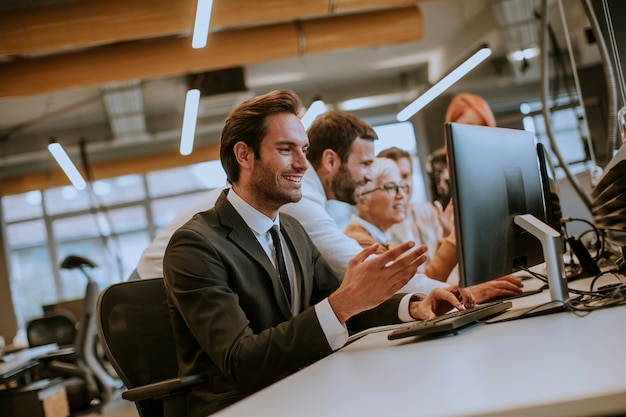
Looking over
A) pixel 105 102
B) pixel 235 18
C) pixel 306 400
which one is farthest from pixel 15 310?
pixel 306 400

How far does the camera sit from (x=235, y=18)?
6.29m

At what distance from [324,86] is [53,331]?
6.06 meters

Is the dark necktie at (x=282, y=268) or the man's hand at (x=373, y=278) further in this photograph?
the dark necktie at (x=282, y=268)

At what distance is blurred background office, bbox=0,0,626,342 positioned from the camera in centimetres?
626

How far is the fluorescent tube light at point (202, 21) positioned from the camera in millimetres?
4863

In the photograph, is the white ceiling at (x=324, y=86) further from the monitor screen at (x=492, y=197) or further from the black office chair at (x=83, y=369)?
the monitor screen at (x=492, y=197)

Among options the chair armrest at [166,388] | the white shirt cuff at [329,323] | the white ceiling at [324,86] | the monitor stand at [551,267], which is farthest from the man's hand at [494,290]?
the white ceiling at [324,86]

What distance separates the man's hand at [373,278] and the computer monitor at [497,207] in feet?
0.38

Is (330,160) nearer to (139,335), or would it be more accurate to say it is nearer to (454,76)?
(139,335)

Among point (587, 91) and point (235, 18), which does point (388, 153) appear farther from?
point (235, 18)

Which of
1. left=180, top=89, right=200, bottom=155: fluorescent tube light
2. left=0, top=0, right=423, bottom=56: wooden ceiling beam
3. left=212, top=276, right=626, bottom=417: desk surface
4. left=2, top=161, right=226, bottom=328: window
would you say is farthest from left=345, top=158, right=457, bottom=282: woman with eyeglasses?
left=2, top=161, right=226, bottom=328: window

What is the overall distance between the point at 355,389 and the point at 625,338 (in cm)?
42

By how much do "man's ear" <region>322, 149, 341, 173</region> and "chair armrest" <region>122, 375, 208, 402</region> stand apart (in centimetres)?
147

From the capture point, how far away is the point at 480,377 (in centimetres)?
100
